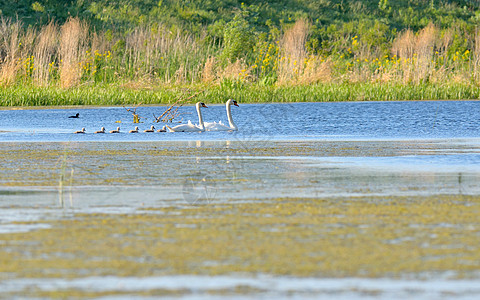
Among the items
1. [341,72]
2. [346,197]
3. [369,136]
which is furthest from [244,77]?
[346,197]

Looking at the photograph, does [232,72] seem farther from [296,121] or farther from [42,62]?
[296,121]

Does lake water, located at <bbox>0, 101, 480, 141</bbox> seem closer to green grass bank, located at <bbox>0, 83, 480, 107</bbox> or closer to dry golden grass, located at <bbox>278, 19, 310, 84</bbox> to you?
green grass bank, located at <bbox>0, 83, 480, 107</bbox>

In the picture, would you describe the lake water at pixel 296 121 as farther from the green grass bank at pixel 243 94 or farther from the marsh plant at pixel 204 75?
the marsh plant at pixel 204 75

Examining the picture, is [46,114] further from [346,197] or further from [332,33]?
[332,33]

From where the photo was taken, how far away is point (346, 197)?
7.98 metres

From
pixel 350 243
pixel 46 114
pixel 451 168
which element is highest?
pixel 350 243

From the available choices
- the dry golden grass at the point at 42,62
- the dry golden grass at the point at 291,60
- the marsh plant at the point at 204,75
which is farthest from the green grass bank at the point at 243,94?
the dry golden grass at the point at 291,60

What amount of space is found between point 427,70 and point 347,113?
6.84m

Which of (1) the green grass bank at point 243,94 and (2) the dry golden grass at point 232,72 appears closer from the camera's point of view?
(1) the green grass bank at point 243,94

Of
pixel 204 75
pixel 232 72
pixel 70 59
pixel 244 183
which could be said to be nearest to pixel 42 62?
pixel 70 59

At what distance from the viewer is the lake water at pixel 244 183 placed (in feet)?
15.9

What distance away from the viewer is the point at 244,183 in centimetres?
913

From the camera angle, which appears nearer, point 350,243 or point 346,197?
point 350,243

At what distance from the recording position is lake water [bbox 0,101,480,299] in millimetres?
4832
